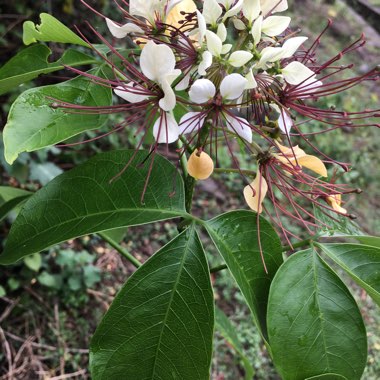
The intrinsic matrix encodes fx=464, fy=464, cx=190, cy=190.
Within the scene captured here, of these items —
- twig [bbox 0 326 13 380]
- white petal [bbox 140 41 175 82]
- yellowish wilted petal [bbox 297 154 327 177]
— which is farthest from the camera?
twig [bbox 0 326 13 380]

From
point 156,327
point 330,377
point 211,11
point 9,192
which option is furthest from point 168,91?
point 9,192

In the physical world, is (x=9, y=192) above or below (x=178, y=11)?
below

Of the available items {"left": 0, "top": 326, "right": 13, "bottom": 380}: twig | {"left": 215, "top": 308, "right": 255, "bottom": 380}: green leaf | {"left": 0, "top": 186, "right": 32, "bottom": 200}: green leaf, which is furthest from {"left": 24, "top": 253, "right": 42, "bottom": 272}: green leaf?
{"left": 215, "top": 308, "right": 255, "bottom": 380}: green leaf

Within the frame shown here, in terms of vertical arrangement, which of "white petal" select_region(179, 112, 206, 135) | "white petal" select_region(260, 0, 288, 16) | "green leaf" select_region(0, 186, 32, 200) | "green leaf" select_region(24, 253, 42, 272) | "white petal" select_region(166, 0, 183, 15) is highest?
"white petal" select_region(166, 0, 183, 15)

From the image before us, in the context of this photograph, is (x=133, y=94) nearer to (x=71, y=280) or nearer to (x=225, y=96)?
(x=225, y=96)

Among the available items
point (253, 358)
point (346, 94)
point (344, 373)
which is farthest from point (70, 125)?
point (346, 94)

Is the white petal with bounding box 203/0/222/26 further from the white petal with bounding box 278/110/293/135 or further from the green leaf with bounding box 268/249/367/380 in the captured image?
the green leaf with bounding box 268/249/367/380

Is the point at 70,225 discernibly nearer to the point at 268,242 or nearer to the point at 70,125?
the point at 70,125
